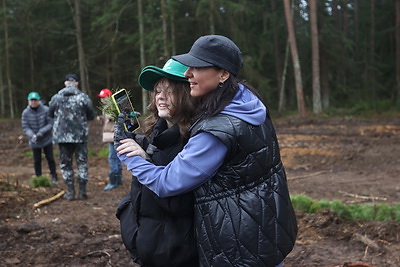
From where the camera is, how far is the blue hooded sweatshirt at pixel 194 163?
212 cm

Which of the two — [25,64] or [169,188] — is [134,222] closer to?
[169,188]

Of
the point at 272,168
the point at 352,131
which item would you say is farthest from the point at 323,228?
the point at 352,131

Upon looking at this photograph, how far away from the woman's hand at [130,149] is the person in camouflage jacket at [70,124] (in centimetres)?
551

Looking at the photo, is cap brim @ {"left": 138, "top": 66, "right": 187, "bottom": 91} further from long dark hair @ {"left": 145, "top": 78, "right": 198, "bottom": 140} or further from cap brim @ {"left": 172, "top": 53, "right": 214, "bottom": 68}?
cap brim @ {"left": 172, "top": 53, "right": 214, "bottom": 68}

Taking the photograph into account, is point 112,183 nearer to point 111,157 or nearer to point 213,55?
point 111,157

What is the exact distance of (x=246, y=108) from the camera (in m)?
2.21

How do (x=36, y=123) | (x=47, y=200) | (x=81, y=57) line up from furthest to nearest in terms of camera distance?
(x=81, y=57), (x=36, y=123), (x=47, y=200)

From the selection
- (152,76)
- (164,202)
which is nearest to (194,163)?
(164,202)

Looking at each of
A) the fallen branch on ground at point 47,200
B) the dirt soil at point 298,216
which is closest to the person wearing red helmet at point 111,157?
the dirt soil at point 298,216

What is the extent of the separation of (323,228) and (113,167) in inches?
182

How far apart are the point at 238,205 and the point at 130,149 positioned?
598mm

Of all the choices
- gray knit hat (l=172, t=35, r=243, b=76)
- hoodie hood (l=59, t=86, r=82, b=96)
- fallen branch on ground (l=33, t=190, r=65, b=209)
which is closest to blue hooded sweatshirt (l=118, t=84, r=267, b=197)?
gray knit hat (l=172, t=35, r=243, b=76)

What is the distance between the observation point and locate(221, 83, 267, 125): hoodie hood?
218 cm

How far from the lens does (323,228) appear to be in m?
5.88
